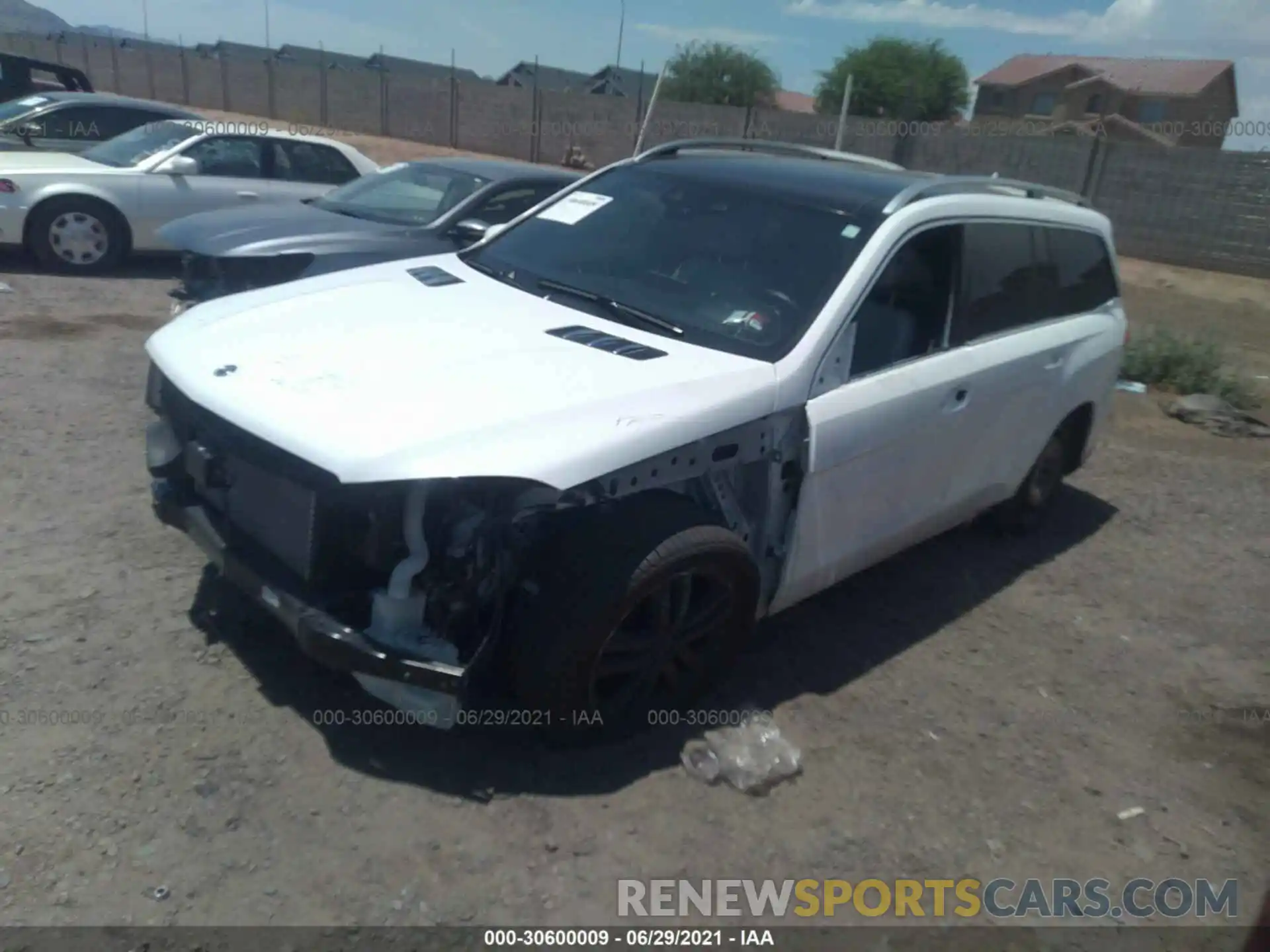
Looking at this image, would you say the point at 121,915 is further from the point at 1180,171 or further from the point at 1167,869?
the point at 1180,171

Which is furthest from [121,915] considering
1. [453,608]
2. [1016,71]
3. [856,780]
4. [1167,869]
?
[1016,71]

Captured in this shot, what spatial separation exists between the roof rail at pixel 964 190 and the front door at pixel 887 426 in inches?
6.1

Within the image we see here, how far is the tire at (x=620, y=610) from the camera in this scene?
115 inches

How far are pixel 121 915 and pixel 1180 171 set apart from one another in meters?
21.6

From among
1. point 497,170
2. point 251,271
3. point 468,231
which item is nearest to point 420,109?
point 497,170

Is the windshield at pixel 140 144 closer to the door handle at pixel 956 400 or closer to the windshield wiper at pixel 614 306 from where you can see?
→ the windshield wiper at pixel 614 306

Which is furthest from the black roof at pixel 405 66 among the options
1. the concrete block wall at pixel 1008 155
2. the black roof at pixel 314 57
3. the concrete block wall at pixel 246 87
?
the concrete block wall at pixel 1008 155

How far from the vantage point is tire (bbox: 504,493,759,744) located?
2.91 m

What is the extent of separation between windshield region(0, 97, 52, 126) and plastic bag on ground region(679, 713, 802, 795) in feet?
37.1

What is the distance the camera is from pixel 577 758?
3.21m

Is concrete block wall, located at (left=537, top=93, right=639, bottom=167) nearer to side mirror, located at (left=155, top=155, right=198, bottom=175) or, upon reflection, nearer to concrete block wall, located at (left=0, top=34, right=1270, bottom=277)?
concrete block wall, located at (left=0, top=34, right=1270, bottom=277)

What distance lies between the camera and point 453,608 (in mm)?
2855

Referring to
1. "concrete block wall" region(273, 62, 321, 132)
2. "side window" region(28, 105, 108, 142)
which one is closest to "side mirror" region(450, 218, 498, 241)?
"side window" region(28, 105, 108, 142)

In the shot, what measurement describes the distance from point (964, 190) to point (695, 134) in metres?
26.4
